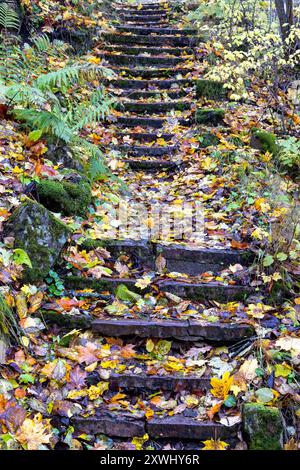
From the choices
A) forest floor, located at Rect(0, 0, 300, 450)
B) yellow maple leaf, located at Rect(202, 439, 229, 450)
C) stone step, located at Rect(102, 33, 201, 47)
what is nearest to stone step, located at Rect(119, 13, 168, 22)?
stone step, located at Rect(102, 33, 201, 47)

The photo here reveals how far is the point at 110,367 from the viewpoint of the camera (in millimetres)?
3092

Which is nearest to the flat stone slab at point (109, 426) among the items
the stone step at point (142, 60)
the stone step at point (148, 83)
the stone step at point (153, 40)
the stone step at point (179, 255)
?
the stone step at point (179, 255)

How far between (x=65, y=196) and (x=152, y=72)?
A: 4.88 meters

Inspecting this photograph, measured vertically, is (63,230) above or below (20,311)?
above

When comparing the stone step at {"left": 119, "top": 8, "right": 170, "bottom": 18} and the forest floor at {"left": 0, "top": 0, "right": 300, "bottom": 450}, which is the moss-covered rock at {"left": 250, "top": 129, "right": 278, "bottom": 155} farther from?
the stone step at {"left": 119, "top": 8, "right": 170, "bottom": 18}

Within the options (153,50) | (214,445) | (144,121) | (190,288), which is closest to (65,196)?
(190,288)

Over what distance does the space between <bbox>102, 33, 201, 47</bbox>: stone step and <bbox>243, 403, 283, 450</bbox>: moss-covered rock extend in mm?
8258

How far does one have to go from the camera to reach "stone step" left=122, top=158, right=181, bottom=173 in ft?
20.3

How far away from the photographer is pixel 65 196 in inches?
167

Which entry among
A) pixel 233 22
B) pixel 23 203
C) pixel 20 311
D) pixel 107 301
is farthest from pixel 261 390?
pixel 233 22

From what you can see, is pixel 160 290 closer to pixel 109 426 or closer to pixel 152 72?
pixel 109 426

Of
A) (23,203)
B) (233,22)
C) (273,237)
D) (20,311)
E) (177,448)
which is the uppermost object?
(233,22)

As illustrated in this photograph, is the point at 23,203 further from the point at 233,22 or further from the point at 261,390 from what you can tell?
the point at 233,22

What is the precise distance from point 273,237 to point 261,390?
59.9 inches
